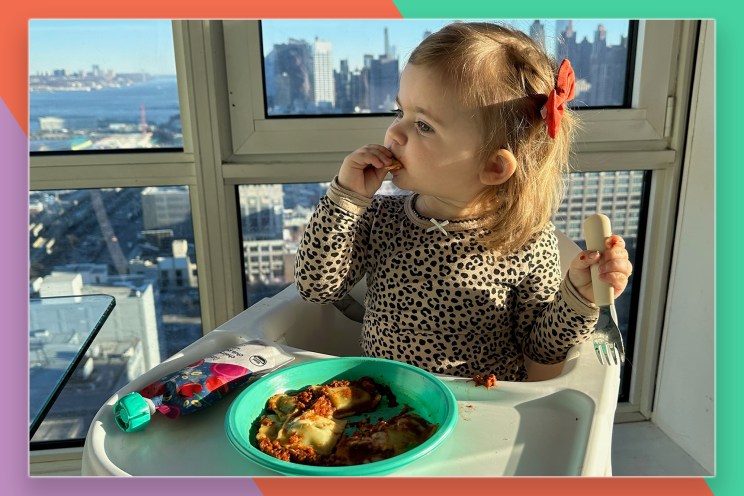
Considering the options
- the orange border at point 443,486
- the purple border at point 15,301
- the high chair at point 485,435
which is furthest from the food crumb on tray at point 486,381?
the purple border at point 15,301

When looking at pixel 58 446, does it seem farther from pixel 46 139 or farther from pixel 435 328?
pixel 435 328

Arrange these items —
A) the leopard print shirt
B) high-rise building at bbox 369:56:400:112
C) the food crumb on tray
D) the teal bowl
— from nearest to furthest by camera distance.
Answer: the teal bowl < the food crumb on tray < the leopard print shirt < high-rise building at bbox 369:56:400:112

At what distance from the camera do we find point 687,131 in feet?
3.69

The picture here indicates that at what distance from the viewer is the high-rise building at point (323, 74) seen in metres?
1.08

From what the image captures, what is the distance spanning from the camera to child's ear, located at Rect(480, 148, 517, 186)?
755mm

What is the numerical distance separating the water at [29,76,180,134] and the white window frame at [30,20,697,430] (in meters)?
0.03

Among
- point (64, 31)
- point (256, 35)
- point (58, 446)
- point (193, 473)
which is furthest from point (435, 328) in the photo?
point (58, 446)

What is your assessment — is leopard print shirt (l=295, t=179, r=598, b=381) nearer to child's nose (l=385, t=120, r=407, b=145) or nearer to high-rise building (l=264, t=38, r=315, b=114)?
child's nose (l=385, t=120, r=407, b=145)

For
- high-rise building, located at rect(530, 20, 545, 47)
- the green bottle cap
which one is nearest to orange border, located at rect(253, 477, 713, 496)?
the green bottle cap

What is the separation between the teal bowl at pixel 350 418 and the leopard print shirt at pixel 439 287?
13 centimetres

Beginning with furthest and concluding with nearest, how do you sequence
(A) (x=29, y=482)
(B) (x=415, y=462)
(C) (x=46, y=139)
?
(C) (x=46, y=139) < (A) (x=29, y=482) < (B) (x=415, y=462)

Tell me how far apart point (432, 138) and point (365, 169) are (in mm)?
87

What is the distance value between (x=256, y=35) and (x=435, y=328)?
56cm
